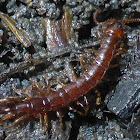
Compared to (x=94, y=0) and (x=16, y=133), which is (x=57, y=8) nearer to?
(x=94, y=0)

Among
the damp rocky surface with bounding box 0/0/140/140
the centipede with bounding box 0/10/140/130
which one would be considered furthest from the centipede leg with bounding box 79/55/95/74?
the centipede with bounding box 0/10/140/130

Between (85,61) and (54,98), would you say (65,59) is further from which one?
(54,98)

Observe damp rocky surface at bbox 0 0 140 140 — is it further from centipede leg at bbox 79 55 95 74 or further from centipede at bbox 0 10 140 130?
centipede at bbox 0 10 140 130

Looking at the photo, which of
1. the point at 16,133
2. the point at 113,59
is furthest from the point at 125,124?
the point at 16,133

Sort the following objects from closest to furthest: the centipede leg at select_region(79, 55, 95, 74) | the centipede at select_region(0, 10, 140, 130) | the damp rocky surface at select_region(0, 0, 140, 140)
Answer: the centipede at select_region(0, 10, 140, 130)
the damp rocky surface at select_region(0, 0, 140, 140)
the centipede leg at select_region(79, 55, 95, 74)

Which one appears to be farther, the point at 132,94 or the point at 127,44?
the point at 127,44

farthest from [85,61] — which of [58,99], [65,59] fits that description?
[58,99]

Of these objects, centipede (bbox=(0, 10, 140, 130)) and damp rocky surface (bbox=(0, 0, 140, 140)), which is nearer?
centipede (bbox=(0, 10, 140, 130))

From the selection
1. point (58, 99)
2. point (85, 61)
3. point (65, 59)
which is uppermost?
point (65, 59)
